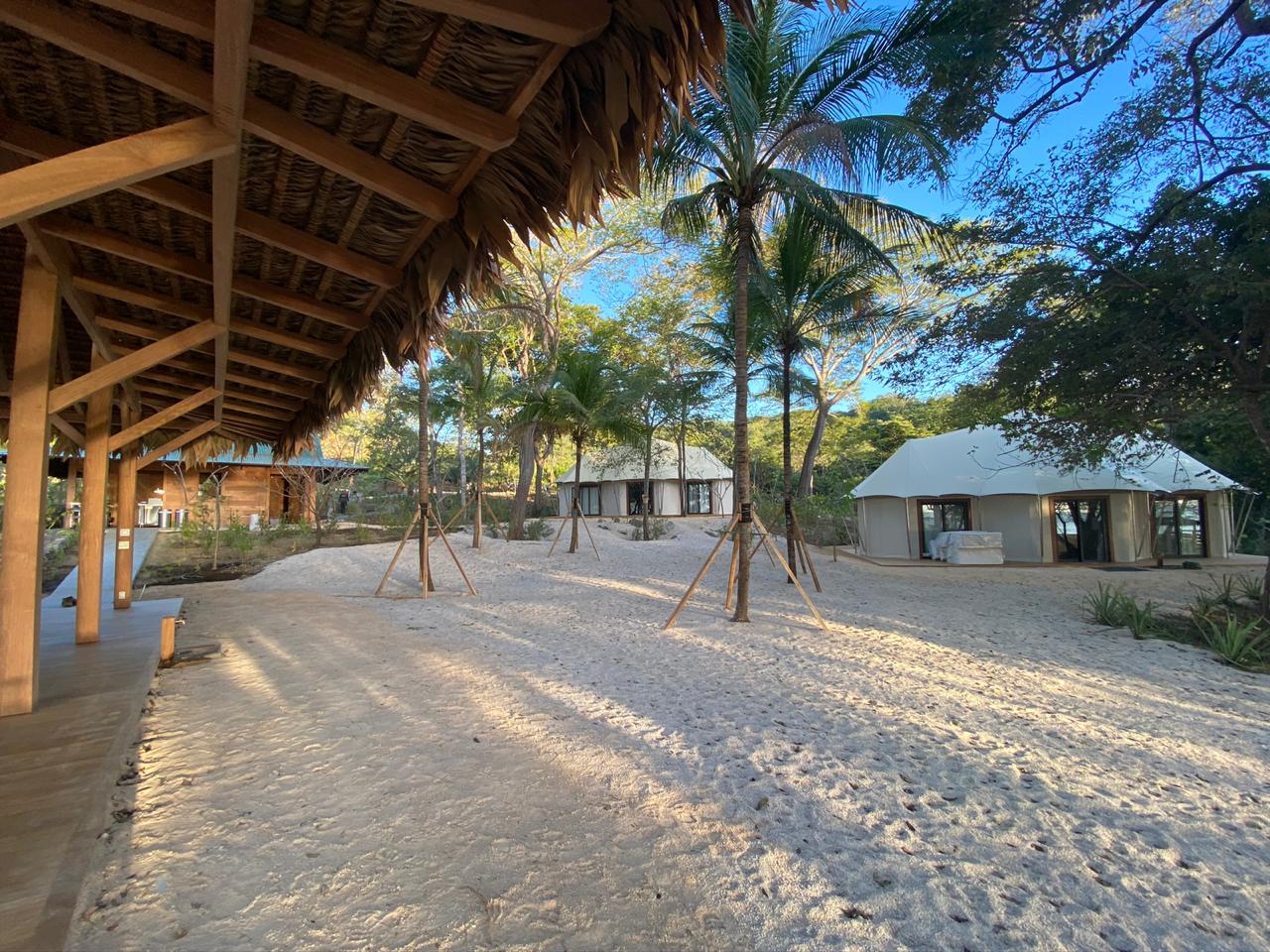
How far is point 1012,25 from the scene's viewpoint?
6.13m

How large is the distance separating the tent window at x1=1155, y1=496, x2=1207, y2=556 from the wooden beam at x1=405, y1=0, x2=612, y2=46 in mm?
20472

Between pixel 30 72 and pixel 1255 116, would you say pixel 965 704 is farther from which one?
pixel 1255 116

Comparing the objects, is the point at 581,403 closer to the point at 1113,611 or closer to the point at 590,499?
the point at 1113,611

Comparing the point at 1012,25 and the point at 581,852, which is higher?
the point at 1012,25

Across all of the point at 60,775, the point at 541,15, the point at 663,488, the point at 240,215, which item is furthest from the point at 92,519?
the point at 663,488

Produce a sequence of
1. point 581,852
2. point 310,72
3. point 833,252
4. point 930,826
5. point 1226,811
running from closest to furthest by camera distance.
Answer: point 310,72, point 581,852, point 930,826, point 1226,811, point 833,252

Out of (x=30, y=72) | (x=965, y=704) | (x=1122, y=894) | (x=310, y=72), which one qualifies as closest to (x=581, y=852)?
(x=1122, y=894)

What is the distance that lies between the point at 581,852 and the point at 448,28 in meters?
3.14

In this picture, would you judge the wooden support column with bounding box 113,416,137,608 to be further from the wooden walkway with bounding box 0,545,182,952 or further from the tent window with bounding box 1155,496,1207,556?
the tent window with bounding box 1155,496,1207,556

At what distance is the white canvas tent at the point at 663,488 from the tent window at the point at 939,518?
1456 cm

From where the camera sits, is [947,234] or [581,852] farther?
[947,234]

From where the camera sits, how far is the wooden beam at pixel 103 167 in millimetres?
1590

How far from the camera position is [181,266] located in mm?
3539

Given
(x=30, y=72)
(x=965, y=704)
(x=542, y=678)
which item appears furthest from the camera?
(x=542, y=678)
